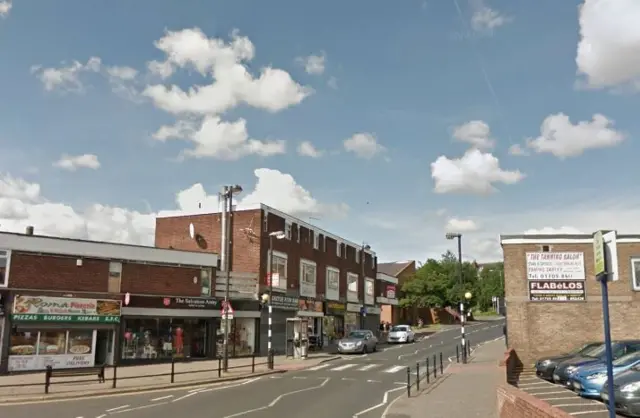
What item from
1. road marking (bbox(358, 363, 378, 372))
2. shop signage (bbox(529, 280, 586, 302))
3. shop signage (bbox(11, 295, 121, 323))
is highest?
shop signage (bbox(529, 280, 586, 302))

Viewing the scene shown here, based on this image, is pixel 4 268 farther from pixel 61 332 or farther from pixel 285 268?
pixel 285 268

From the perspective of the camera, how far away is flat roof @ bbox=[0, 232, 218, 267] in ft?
92.6

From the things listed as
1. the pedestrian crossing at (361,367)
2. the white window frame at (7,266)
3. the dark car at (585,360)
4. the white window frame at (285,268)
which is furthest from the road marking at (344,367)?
the white window frame at (7,266)

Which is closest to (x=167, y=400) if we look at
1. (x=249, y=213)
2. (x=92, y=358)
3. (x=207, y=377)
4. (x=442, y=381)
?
(x=207, y=377)

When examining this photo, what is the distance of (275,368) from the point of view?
30.6 metres

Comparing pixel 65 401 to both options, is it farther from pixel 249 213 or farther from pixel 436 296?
pixel 436 296

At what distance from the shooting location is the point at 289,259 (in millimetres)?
44719

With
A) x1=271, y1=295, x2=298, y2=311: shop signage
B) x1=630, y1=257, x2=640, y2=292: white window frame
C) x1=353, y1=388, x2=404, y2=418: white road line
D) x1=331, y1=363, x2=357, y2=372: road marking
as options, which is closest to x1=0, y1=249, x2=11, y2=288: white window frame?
x1=331, y1=363, x2=357, y2=372: road marking

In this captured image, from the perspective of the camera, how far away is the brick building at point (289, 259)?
4119 centimetres

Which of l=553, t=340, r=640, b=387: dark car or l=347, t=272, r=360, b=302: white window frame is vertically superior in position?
l=347, t=272, r=360, b=302: white window frame

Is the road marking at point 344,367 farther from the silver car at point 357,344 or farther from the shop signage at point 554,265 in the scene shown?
the shop signage at point 554,265

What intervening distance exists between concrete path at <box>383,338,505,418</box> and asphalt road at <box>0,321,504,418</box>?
92 centimetres

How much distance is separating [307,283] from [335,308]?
6392 millimetres

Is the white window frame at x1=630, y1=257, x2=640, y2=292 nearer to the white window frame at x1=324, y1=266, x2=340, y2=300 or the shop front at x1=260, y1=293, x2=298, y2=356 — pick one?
the shop front at x1=260, y1=293, x2=298, y2=356
